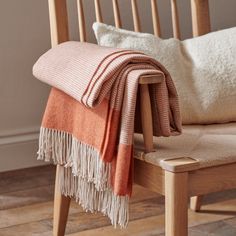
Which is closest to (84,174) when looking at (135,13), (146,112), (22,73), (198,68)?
(146,112)

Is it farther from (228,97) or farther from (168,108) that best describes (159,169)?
(228,97)

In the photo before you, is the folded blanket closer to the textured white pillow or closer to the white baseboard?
the textured white pillow

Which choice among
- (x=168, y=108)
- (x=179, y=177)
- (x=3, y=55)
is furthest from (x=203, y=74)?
(x=3, y=55)

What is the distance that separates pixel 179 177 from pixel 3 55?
3.75 feet

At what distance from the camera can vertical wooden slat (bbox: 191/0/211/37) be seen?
156cm

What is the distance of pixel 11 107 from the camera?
Answer: 2062 millimetres

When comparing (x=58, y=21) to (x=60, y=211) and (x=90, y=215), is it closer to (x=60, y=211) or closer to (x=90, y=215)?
(x=60, y=211)

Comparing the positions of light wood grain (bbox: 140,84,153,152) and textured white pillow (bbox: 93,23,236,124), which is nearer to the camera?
light wood grain (bbox: 140,84,153,152)

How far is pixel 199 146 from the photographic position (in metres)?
1.13

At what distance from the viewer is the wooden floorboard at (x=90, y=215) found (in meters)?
1.62

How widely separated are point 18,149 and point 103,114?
103cm

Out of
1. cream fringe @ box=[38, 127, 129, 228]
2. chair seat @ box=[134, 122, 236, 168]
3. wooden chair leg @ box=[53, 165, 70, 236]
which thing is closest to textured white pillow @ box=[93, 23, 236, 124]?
chair seat @ box=[134, 122, 236, 168]

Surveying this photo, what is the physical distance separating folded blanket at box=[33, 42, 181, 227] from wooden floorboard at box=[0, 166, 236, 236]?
0.37 m

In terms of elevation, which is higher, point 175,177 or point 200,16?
point 200,16
